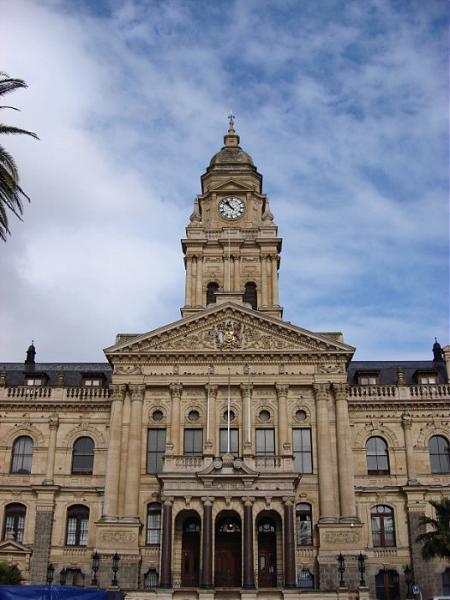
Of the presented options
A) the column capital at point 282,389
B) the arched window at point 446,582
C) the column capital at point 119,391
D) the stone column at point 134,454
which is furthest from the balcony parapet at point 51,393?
the arched window at point 446,582

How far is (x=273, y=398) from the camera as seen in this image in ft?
183

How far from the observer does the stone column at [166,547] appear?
48469mm

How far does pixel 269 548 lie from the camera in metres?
52.2

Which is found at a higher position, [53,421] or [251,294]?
[251,294]

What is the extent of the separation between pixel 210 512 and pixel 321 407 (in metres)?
11.1

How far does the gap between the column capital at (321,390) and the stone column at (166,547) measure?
12.9 meters

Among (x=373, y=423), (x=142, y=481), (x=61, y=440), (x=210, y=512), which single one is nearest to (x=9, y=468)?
(x=61, y=440)

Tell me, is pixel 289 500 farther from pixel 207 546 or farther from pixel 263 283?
pixel 263 283

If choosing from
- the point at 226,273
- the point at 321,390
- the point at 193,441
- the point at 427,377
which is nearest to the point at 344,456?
the point at 321,390

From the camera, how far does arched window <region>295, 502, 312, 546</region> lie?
52.0 m

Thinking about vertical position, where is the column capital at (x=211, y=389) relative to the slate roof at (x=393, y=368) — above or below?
below

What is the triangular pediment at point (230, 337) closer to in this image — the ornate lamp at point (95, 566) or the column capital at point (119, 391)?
the column capital at point (119, 391)

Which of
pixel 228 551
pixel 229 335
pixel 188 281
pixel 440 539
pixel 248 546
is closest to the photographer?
pixel 440 539

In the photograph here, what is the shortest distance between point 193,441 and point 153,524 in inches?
248
